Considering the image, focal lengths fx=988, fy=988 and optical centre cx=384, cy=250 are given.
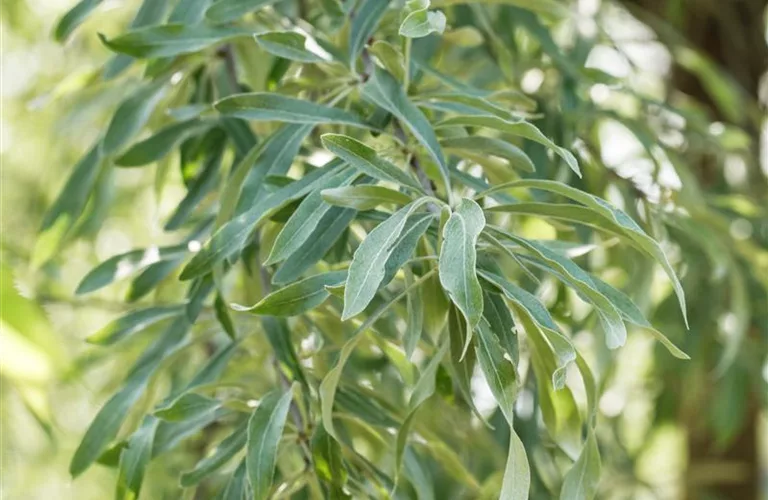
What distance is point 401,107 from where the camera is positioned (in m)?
0.47

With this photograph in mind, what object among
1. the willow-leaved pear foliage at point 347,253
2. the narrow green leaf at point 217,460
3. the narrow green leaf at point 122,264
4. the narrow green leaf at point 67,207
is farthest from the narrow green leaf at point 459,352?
the narrow green leaf at point 67,207

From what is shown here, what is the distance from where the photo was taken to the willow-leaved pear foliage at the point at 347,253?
0.40 m

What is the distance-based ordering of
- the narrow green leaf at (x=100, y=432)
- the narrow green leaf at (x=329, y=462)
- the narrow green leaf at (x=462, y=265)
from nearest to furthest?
the narrow green leaf at (x=462, y=265) < the narrow green leaf at (x=329, y=462) < the narrow green leaf at (x=100, y=432)

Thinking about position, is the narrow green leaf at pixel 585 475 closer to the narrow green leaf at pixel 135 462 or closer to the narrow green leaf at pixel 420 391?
the narrow green leaf at pixel 420 391

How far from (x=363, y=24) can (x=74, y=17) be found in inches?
6.6

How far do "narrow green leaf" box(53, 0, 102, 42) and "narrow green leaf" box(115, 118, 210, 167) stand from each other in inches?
3.1

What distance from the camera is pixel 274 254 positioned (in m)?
0.41

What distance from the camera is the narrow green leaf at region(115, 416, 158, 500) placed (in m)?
0.48

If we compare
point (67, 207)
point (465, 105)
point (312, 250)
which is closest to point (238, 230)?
point (312, 250)

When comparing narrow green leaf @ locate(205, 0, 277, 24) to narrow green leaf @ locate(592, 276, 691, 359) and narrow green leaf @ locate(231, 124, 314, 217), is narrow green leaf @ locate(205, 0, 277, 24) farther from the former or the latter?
narrow green leaf @ locate(592, 276, 691, 359)

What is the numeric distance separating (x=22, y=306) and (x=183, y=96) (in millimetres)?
539

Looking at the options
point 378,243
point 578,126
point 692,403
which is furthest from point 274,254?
point 692,403

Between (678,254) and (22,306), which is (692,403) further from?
(22,306)

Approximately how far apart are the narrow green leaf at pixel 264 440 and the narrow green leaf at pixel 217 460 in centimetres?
4
